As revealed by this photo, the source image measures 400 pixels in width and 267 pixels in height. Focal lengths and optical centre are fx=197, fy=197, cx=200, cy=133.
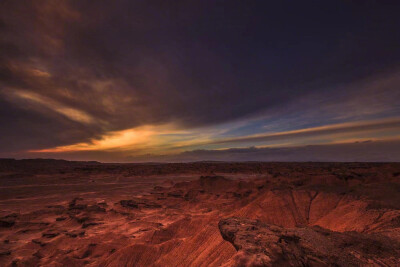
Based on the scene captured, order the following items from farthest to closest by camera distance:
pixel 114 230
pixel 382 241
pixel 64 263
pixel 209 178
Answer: pixel 209 178 → pixel 114 230 → pixel 64 263 → pixel 382 241

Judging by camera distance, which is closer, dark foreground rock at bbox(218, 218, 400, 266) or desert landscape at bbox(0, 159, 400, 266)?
dark foreground rock at bbox(218, 218, 400, 266)

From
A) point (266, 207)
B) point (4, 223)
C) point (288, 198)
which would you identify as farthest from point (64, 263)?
point (288, 198)

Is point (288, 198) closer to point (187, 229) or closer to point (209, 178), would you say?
point (187, 229)

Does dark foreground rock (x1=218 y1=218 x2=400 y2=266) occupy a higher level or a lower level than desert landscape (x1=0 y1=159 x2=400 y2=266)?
higher

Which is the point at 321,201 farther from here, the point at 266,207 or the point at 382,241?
the point at 382,241

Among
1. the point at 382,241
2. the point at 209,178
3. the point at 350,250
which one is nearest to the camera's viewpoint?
the point at 350,250

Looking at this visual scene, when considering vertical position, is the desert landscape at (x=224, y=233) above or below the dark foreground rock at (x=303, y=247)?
below

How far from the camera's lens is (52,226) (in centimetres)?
816

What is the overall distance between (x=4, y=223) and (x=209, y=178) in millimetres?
14412

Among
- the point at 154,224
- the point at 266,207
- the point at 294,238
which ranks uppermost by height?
the point at 294,238

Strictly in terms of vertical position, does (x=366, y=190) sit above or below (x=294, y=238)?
below

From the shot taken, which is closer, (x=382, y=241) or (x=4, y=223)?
(x=382, y=241)

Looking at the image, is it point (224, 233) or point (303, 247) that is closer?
point (303, 247)

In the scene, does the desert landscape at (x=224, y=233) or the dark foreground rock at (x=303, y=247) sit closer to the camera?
the dark foreground rock at (x=303, y=247)
